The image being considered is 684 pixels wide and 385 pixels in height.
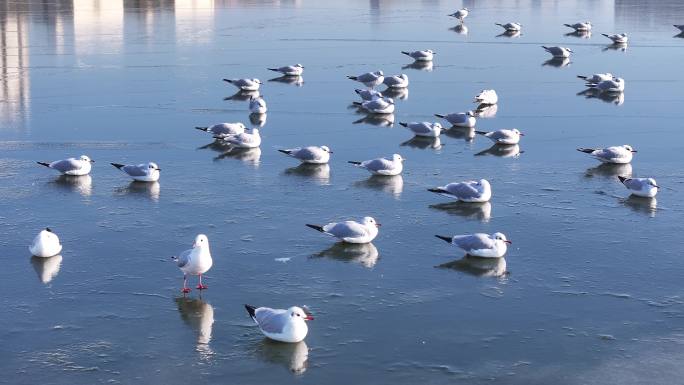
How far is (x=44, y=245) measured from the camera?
17328 mm

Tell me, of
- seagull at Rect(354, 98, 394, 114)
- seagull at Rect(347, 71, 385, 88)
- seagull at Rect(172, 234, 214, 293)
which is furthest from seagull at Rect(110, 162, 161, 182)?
seagull at Rect(347, 71, 385, 88)

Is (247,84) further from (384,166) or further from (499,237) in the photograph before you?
(499,237)

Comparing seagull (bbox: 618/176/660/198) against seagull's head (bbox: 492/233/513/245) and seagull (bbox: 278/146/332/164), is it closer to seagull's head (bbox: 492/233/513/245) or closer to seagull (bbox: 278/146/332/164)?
seagull's head (bbox: 492/233/513/245)

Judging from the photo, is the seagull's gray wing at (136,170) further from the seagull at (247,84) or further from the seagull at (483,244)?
the seagull at (247,84)

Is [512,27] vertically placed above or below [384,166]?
above

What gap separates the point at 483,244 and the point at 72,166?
951 cm

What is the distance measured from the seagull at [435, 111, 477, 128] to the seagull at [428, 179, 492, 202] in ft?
24.7

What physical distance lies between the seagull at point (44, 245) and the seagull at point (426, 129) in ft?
39.1

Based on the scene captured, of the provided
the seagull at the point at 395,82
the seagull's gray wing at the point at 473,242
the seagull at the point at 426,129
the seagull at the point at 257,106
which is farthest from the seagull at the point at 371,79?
the seagull's gray wing at the point at 473,242

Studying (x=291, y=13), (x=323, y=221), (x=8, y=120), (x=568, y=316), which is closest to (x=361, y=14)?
(x=291, y=13)

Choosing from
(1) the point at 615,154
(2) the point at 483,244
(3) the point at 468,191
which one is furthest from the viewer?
(1) the point at 615,154

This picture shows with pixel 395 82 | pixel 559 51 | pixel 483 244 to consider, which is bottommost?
pixel 483 244

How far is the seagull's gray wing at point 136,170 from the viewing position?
22.2 meters

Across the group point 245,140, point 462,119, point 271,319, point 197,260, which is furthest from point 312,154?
point 271,319
